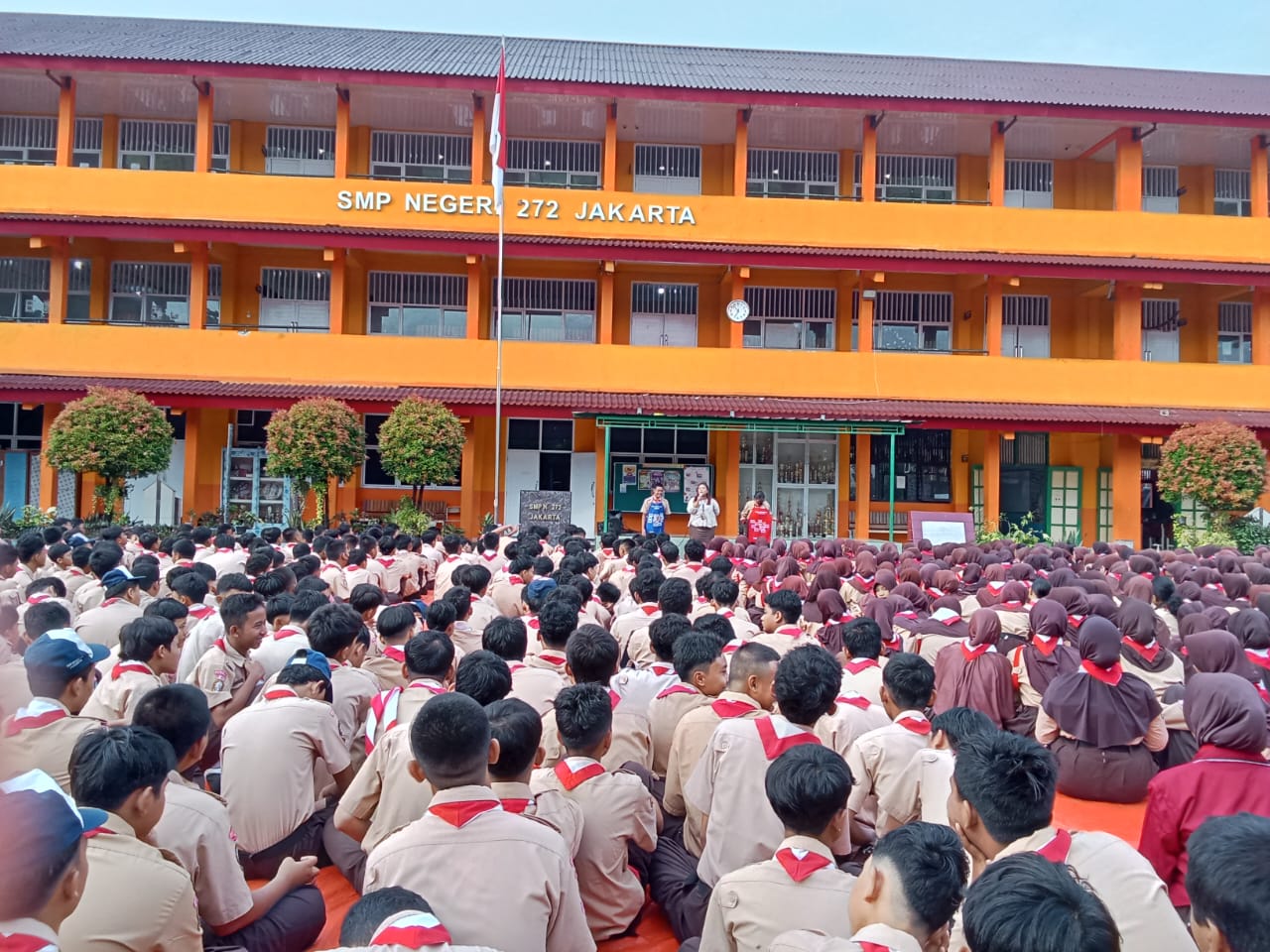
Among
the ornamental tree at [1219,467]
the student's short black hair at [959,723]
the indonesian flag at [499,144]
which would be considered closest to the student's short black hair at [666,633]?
the student's short black hair at [959,723]

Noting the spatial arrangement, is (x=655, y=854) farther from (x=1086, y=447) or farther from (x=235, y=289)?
(x=1086, y=447)

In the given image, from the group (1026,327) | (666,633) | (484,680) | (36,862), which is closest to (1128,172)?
(1026,327)

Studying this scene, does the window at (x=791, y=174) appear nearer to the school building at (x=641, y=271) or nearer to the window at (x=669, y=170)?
A: the school building at (x=641, y=271)

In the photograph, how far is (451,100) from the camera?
18016mm

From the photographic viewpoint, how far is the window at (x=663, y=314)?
19.1m

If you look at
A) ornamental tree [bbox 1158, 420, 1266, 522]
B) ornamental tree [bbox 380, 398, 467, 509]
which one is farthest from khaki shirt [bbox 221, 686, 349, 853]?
ornamental tree [bbox 1158, 420, 1266, 522]

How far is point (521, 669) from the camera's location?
4590 millimetres

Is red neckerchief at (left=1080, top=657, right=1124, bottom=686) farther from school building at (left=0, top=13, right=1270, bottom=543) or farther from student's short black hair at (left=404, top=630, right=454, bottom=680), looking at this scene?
school building at (left=0, top=13, right=1270, bottom=543)

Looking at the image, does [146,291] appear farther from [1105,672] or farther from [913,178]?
[1105,672]

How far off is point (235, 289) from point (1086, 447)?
1805 cm

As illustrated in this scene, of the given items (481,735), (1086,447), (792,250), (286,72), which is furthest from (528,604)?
(1086,447)

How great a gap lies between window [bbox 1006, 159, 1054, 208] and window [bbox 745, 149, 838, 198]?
156 inches

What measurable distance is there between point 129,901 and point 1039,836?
7.96 feet

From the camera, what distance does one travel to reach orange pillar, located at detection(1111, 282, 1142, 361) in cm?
1798
